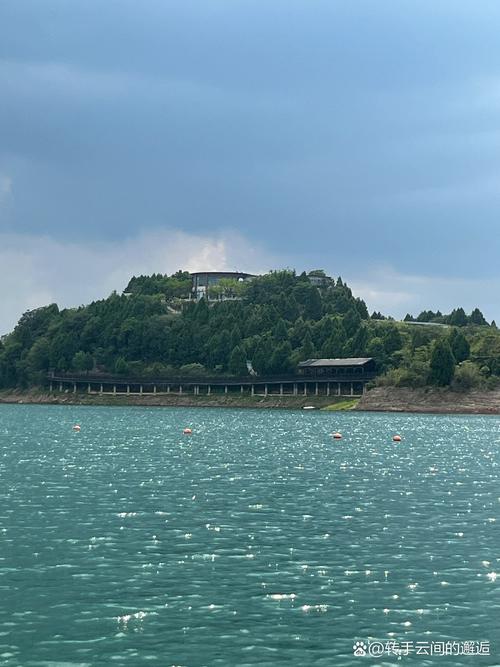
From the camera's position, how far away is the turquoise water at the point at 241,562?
24016mm

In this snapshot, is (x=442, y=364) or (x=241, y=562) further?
(x=442, y=364)

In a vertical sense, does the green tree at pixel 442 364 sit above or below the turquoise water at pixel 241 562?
above

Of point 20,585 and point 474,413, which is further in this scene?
point 474,413

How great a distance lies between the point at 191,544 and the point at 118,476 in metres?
25.1

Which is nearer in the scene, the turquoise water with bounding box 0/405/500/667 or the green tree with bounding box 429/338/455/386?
the turquoise water with bounding box 0/405/500/667

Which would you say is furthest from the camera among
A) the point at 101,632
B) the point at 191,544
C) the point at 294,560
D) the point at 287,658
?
the point at 191,544

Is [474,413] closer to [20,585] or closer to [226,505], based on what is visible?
[226,505]

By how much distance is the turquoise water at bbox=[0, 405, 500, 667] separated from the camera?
945 inches

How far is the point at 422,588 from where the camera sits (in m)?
29.8

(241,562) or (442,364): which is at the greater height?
(442,364)

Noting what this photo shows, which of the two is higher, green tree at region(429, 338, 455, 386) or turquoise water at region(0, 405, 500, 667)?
green tree at region(429, 338, 455, 386)

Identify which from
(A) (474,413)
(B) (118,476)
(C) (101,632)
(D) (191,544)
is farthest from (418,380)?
(C) (101,632)

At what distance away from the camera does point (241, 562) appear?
33.3m

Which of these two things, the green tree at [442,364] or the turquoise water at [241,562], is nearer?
the turquoise water at [241,562]
